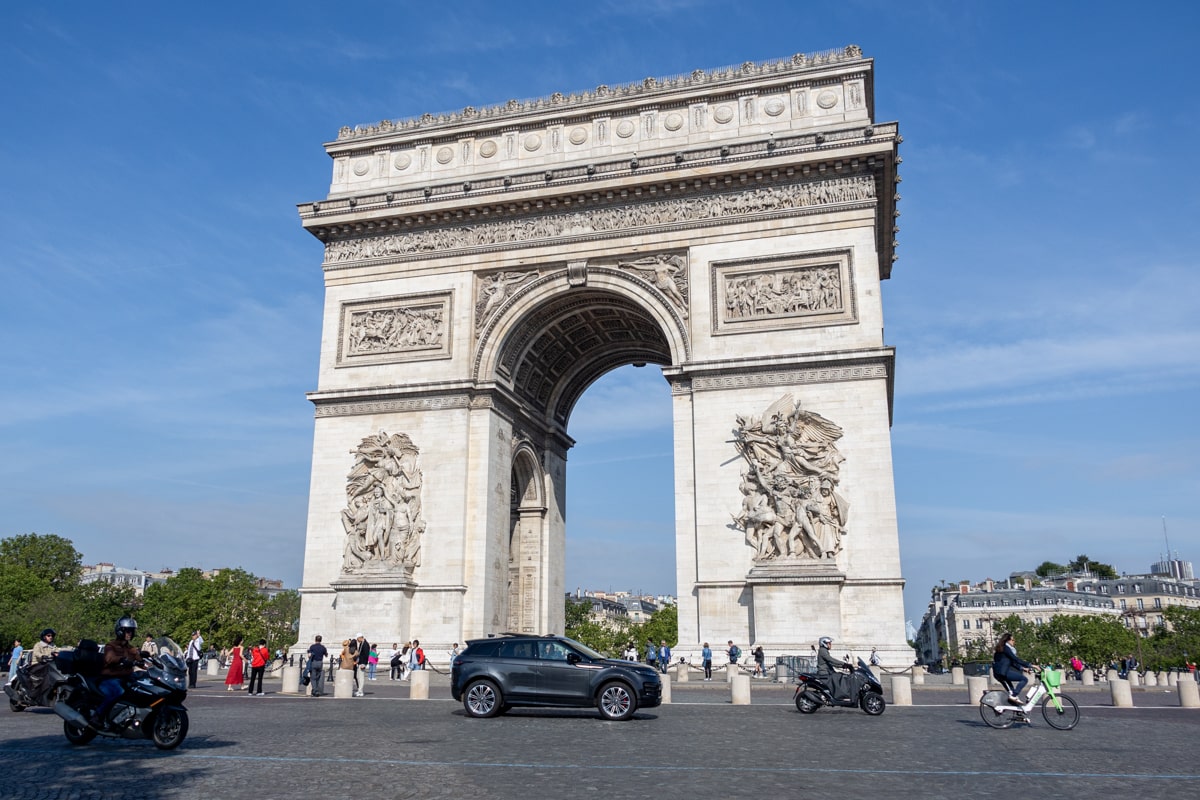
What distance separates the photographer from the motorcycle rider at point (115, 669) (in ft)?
35.3

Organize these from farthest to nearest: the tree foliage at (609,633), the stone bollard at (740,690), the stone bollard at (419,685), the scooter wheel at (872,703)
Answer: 1. the tree foliage at (609,633)
2. the stone bollard at (419,685)
3. the stone bollard at (740,690)
4. the scooter wheel at (872,703)

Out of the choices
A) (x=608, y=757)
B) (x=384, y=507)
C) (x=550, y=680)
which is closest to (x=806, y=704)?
(x=550, y=680)

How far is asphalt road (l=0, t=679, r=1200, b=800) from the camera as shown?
26.6ft

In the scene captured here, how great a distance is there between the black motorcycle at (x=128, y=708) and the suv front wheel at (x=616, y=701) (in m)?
6.38

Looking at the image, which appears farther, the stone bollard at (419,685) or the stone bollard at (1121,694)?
the stone bollard at (419,685)

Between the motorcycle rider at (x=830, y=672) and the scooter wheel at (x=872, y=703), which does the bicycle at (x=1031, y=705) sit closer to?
the scooter wheel at (x=872, y=703)

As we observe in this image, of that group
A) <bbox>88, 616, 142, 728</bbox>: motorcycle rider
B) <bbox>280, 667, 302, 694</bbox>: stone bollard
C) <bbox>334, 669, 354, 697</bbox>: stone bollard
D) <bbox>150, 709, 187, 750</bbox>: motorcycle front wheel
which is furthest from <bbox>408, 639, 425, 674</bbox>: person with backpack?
<bbox>150, 709, 187, 750</bbox>: motorcycle front wheel

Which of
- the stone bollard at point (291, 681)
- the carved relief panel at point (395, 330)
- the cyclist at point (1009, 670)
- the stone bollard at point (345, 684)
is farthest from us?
A: the carved relief panel at point (395, 330)

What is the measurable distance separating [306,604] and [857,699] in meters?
18.2

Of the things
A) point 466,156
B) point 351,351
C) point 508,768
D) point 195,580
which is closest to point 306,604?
point 351,351

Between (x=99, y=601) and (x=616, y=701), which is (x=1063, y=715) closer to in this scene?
(x=616, y=701)

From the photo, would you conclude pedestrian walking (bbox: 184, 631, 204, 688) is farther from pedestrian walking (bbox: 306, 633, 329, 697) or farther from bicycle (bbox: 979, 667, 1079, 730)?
bicycle (bbox: 979, 667, 1079, 730)

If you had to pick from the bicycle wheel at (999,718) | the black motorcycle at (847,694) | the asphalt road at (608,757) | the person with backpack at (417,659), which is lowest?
the asphalt road at (608,757)

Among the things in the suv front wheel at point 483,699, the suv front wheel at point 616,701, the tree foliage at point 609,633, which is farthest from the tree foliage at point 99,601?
the suv front wheel at point 616,701
